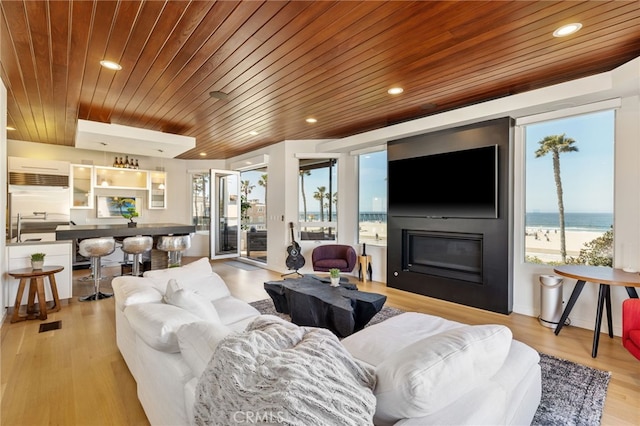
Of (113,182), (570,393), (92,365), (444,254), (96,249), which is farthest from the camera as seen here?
(113,182)

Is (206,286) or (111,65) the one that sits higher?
(111,65)

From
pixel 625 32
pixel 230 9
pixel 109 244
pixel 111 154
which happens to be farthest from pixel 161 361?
pixel 111 154

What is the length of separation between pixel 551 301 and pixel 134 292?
3994 millimetres

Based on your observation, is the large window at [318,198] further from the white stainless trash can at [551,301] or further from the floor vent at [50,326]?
the floor vent at [50,326]

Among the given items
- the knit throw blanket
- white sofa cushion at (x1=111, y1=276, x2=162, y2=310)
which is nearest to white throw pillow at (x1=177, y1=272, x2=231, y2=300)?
white sofa cushion at (x1=111, y1=276, x2=162, y2=310)

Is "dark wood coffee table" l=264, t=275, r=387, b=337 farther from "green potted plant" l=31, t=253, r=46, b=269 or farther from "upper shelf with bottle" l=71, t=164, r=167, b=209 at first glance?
"upper shelf with bottle" l=71, t=164, r=167, b=209

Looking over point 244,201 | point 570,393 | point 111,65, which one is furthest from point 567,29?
point 244,201

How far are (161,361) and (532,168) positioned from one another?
167 inches

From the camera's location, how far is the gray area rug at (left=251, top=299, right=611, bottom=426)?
5.98 feet

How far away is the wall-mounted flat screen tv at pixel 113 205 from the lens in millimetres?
6504

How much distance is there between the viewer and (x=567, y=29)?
2186 mm

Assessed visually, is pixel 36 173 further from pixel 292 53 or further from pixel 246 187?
pixel 292 53

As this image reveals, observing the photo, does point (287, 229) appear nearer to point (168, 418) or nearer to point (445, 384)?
point (168, 418)

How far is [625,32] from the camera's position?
224 cm
